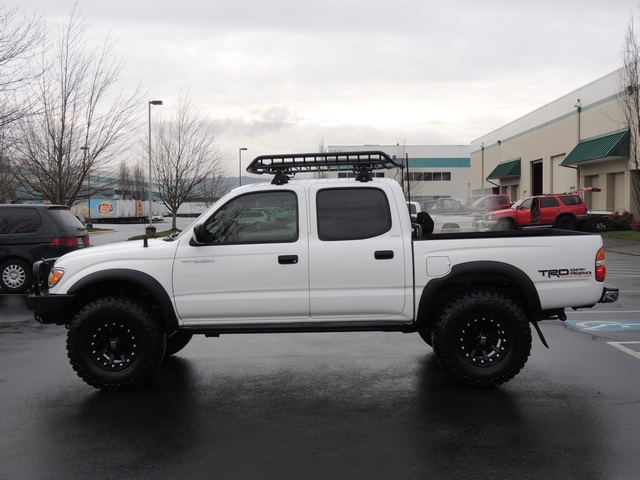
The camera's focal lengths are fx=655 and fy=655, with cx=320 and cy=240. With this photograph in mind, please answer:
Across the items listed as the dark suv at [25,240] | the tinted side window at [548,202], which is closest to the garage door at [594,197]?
the tinted side window at [548,202]

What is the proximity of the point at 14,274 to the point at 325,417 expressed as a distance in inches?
398

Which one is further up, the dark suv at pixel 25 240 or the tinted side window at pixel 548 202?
the tinted side window at pixel 548 202

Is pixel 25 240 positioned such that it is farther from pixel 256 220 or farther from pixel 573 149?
pixel 573 149

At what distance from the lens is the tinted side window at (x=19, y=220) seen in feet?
43.6

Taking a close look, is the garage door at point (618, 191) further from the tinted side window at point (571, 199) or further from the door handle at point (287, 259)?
the door handle at point (287, 259)

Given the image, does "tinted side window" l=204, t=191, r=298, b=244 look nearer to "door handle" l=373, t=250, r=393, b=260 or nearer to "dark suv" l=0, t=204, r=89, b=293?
"door handle" l=373, t=250, r=393, b=260

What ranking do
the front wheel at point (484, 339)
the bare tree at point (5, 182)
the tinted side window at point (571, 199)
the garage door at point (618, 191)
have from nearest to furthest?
the front wheel at point (484, 339)
the tinted side window at point (571, 199)
the garage door at point (618, 191)
the bare tree at point (5, 182)

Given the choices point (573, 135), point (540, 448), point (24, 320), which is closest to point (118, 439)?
point (540, 448)

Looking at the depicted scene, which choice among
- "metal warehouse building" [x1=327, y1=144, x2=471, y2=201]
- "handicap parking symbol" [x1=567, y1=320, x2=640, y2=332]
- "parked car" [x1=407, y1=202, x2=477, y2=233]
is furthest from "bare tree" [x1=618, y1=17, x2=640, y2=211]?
"metal warehouse building" [x1=327, y1=144, x2=471, y2=201]

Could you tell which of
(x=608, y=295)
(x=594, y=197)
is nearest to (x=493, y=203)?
(x=594, y=197)

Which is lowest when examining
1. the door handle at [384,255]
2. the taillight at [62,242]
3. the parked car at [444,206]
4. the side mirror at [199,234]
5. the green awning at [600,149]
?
the taillight at [62,242]

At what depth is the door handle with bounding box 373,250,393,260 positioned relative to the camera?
242 inches

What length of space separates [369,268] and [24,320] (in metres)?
6.71

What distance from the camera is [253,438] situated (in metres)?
4.91
